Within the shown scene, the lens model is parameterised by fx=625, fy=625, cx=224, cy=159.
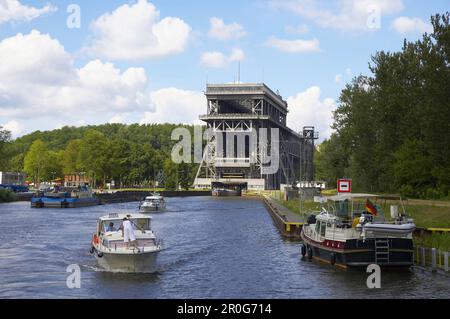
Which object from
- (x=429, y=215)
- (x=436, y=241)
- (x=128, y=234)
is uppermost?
(x=429, y=215)

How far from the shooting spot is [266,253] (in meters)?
51.3

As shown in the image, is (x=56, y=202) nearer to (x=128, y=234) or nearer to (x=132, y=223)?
(x=132, y=223)

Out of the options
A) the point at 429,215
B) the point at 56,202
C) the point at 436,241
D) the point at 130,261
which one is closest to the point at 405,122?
the point at 429,215

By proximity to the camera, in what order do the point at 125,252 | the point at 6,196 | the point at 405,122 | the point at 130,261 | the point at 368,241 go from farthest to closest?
the point at 6,196
the point at 405,122
the point at 130,261
the point at 125,252
the point at 368,241

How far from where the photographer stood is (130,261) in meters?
38.9

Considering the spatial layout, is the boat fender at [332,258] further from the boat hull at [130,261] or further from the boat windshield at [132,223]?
the boat windshield at [132,223]

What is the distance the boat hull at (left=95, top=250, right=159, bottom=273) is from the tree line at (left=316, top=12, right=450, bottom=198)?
42.4m

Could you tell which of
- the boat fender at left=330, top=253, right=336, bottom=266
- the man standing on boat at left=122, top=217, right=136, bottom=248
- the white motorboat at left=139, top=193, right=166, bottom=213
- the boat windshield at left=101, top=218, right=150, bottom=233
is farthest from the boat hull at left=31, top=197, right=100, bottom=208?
the boat fender at left=330, top=253, right=336, bottom=266

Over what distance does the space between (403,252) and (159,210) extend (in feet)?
254

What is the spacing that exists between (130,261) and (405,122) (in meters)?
56.7

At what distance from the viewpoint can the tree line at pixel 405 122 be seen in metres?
70.8

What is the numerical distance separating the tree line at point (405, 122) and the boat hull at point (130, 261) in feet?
139
